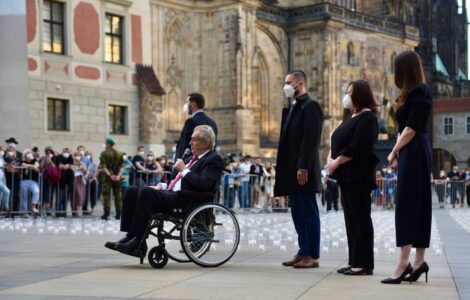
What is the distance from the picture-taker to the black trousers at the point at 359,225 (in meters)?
7.66

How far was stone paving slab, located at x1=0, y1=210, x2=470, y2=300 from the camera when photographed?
625 centimetres

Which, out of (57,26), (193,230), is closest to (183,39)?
(57,26)

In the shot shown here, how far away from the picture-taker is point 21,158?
64.8ft

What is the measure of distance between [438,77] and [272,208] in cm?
5440

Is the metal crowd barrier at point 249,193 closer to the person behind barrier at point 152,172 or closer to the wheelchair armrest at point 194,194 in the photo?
the person behind barrier at point 152,172

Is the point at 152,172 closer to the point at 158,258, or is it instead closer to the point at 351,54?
the point at 158,258

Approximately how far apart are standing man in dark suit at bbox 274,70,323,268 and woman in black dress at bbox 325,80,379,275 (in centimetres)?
50

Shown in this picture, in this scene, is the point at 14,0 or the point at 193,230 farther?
the point at 14,0

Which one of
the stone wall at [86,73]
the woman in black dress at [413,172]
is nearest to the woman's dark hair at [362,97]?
the woman in black dress at [413,172]

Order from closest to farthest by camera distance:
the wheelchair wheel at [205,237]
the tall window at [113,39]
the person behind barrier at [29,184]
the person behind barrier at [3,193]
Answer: the wheelchair wheel at [205,237] → the person behind barrier at [3,193] → the person behind barrier at [29,184] → the tall window at [113,39]

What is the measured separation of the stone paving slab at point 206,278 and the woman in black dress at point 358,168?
14.4 inches

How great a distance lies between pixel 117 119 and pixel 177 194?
20387 millimetres

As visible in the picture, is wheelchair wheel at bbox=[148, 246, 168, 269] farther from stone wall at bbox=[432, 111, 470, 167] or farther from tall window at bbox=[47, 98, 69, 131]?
stone wall at bbox=[432, 111, 470, 167]

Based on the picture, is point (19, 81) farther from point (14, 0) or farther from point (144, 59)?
point (144, 59)
